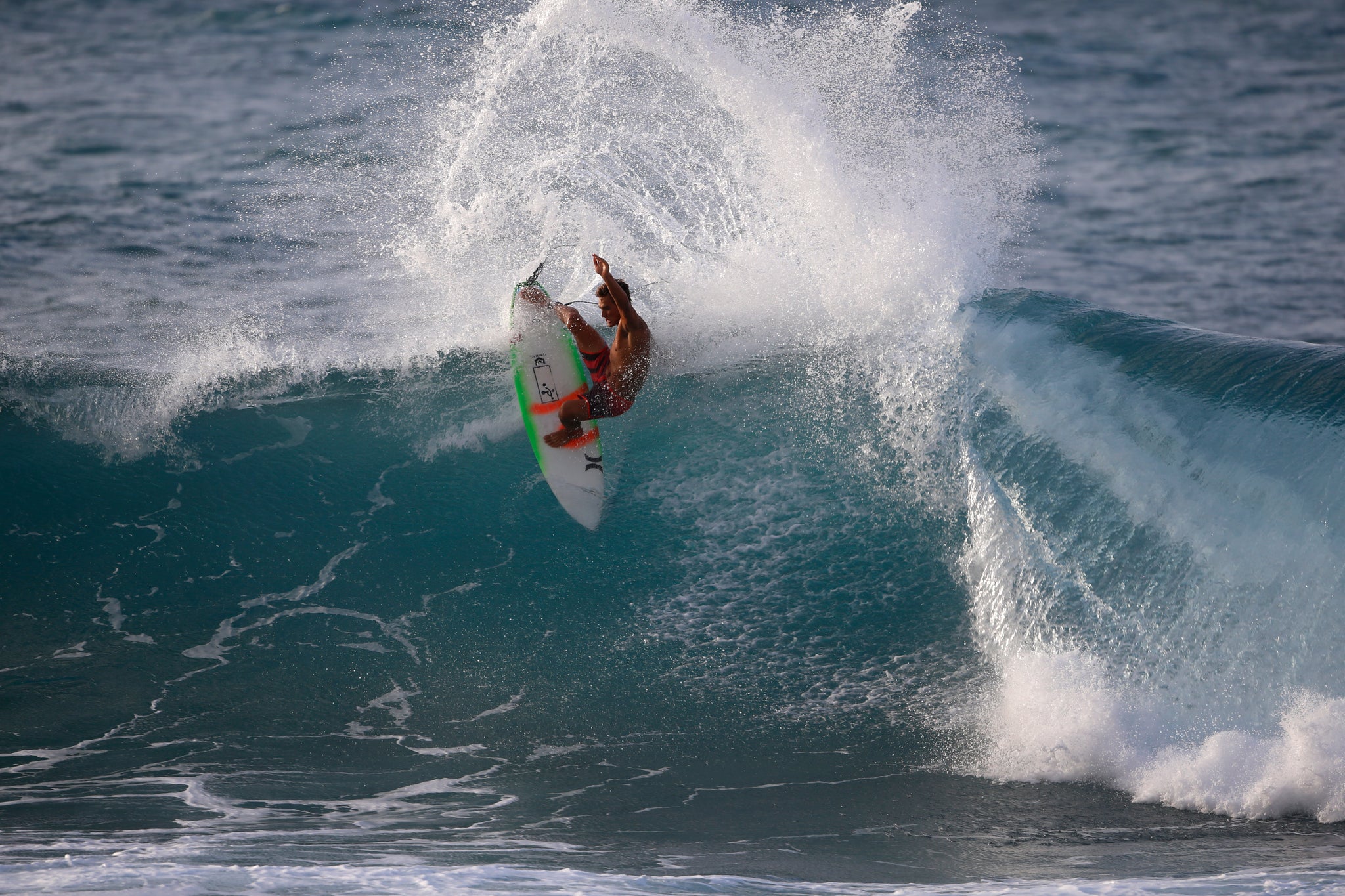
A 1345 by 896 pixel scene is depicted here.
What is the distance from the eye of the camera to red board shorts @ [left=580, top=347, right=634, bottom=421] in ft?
21.3

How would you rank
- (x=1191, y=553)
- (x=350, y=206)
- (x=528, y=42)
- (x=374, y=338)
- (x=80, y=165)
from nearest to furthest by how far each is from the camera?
(x=1191, y=553), (x=528, y=42), (x=374, y=338), (x=350, y=206), (x=80, y=165)

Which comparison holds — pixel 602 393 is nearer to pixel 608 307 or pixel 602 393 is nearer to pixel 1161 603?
pixel 608 307

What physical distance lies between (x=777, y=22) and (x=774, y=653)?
4.46m

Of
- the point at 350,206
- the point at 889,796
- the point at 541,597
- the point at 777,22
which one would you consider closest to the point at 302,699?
the point at 541,597

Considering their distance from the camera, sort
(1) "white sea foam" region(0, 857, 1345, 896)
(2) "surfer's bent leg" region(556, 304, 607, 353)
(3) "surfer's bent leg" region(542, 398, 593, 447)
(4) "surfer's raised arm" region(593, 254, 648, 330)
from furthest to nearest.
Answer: (3) "surfer's bent leg" region(542, 398, 593, 447), (2) "surfer's bent leg" region(556, 304, 607, 353), (4) "surfer's raised arm" region(593, 254, 648, 330), (1) "white sea foam" region(0, 857, 1345, 896)

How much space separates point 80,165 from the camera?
14188 mm

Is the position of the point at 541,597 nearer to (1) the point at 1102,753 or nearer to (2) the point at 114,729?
(2) the point at 114,729

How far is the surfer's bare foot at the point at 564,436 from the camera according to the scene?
6.91m

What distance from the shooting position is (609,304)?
6172mm

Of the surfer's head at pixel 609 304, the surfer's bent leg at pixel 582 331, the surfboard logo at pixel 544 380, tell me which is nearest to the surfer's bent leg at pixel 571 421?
the surfboard logo at pixel 544 380

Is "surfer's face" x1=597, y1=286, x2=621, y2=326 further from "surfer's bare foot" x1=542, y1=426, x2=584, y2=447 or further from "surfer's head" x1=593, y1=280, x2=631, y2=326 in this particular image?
"surfer's bare foot" x1=542, y1=426, x2=584, y2=447

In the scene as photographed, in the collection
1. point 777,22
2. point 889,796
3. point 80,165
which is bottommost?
point 889,796

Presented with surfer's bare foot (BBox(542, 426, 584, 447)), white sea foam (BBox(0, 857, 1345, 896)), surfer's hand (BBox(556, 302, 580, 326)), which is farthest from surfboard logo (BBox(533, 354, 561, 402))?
white sea foam (BBox(0, 857, 1345, 896))

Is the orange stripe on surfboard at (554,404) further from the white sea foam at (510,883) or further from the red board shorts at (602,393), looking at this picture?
the white sea foam at (510,883)
